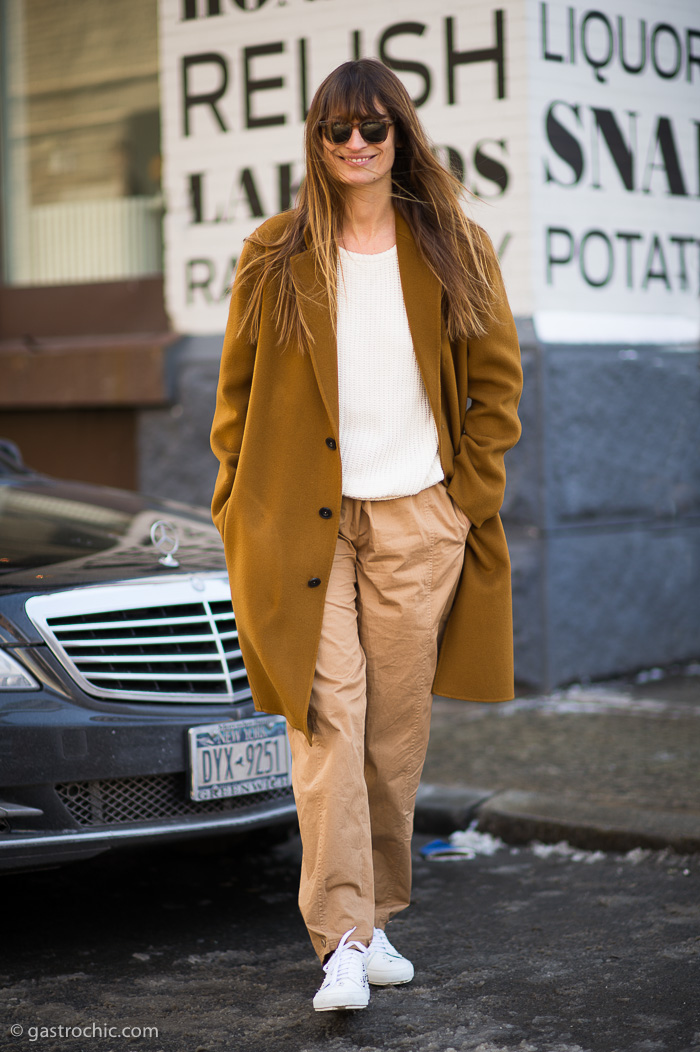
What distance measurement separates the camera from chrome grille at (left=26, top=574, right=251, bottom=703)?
353 cm

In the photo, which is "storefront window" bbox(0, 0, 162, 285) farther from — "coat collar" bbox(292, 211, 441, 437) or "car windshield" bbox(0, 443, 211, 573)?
"coat collar" bbox(292, 211, 441, 437)

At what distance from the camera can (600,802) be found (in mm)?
4547

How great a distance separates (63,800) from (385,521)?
44.0 inches

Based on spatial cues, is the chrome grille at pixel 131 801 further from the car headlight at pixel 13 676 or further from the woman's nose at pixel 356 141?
the woman's nose at pixel 356 141

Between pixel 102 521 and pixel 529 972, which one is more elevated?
pixel 102 521

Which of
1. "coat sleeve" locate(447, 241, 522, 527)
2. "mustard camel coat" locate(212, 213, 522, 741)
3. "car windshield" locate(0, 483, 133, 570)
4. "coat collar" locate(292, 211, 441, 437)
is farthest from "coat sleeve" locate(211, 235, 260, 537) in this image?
"car windshield" locate(0, 483, 133, 570)

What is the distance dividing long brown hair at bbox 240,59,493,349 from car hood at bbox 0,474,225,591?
1.05 meters

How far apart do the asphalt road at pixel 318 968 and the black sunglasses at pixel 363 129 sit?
1.95 meters

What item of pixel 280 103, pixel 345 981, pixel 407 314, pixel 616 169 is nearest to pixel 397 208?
pixel 407 314

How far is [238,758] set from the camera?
3.61 m

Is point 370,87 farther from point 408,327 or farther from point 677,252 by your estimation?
point 677,252

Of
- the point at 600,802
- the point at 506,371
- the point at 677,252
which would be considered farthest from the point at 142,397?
the point at 506,371

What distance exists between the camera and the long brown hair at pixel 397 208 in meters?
2.96

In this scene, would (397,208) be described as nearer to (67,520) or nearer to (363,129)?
(363,129)
